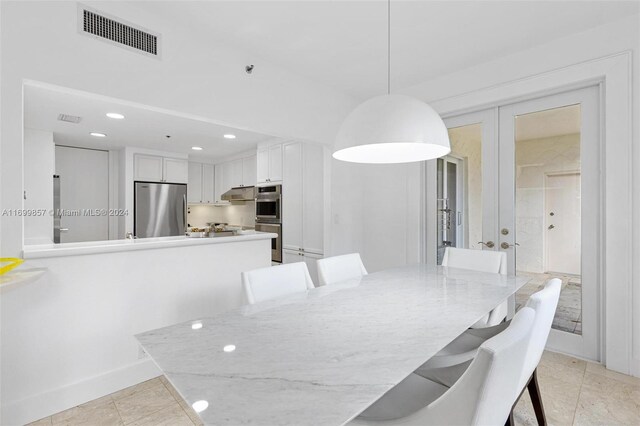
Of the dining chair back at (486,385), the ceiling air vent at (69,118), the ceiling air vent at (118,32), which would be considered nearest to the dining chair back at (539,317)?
the dining chair back at (486,385)

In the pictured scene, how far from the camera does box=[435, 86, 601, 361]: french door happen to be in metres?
2.46

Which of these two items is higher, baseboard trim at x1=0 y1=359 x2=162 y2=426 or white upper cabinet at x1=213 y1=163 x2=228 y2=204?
white upper cabinet at x1=213 y1=163 x2=228 y2=204

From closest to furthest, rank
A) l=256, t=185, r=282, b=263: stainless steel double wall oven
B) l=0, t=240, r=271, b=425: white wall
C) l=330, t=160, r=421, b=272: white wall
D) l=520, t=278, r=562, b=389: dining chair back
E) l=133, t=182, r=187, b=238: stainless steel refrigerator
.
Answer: l=520, t=278, r=562, b=389: dining chair back, l=0, t=240, r=271, b=425: white wall, l=330, t=160, r=421, b=272: white wall, l=256, t=185, r=282, b=263: stainless steel double wall oven, l=133, t=182, r=187, b=238: stainless steel refrigerator

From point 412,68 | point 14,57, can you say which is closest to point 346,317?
point 14,57

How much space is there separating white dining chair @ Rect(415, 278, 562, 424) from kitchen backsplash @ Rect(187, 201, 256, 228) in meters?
4.45

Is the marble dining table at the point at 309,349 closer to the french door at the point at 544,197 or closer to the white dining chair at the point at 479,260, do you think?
the white dining chair at the point at 479,260

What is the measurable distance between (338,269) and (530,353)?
1.18 metres

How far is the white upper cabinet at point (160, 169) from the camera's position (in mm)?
4875

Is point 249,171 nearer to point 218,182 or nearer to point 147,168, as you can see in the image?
point 218,182

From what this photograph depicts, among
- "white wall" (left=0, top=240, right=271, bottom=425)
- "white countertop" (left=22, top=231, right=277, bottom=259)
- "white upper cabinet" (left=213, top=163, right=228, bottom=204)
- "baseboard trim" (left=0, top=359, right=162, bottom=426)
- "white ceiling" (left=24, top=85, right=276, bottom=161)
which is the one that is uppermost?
"white ceiling" (left=24, top=85, right=276, bottom=161)

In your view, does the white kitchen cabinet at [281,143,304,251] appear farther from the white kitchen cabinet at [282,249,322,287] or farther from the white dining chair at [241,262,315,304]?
the white dining chair at [241,262,315,304]

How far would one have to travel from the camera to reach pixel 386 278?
79.1 inches

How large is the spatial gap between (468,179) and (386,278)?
1.76 meters

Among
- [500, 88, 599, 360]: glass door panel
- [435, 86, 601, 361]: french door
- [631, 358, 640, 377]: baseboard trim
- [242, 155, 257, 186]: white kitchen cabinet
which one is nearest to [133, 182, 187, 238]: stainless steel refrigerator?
[242, 155, 257, 186]: white kitchen cabinet
